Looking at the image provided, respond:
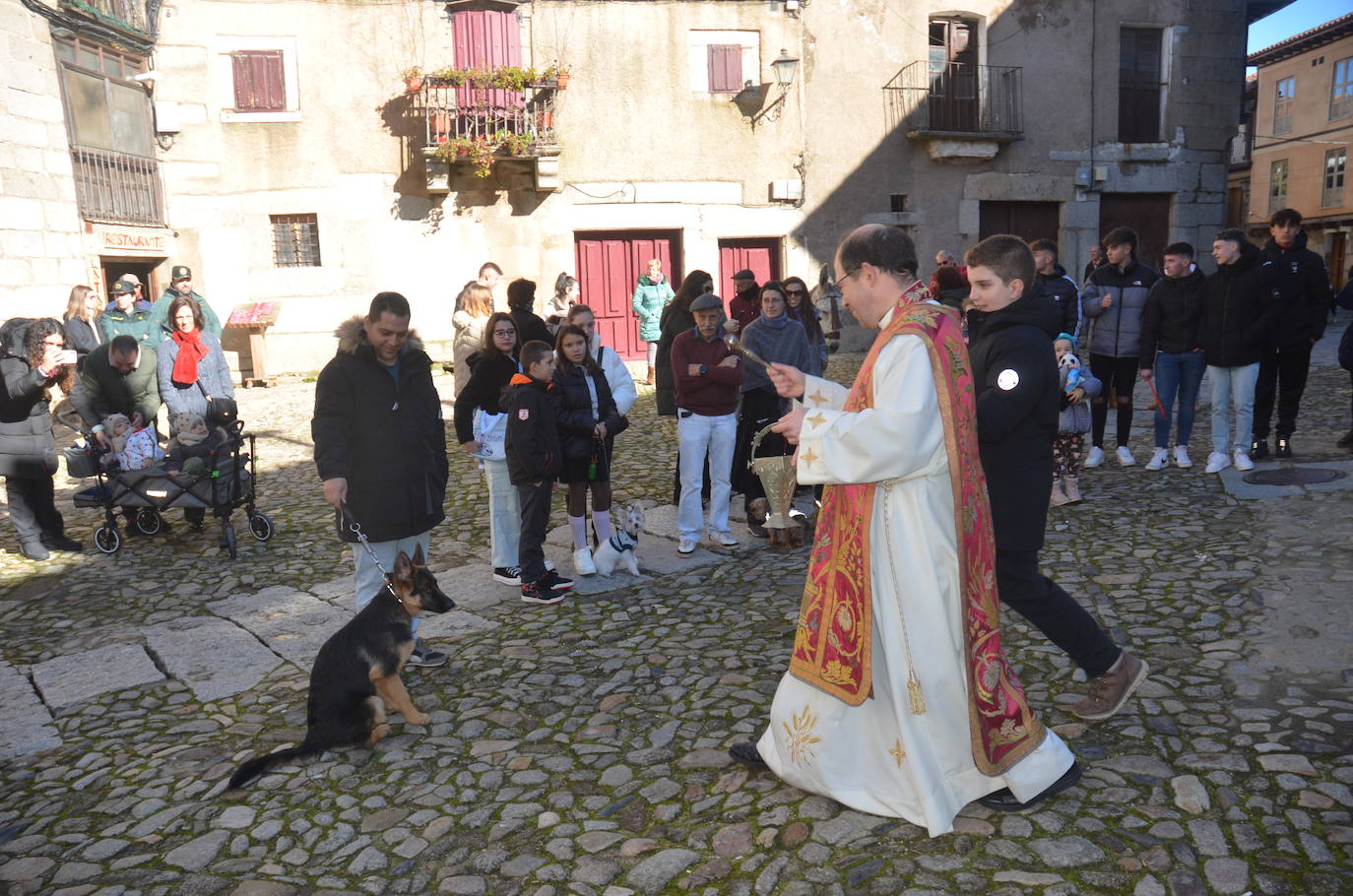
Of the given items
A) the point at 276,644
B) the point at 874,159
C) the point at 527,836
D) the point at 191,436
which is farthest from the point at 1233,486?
the point at 874,159

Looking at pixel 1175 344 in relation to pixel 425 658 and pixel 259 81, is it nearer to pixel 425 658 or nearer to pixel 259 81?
pixel 425 658

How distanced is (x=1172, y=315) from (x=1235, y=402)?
856 millimetres

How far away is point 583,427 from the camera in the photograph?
6.12 m

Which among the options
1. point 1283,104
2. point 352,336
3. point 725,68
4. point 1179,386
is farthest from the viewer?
point 1283,104

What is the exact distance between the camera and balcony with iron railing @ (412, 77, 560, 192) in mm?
16266

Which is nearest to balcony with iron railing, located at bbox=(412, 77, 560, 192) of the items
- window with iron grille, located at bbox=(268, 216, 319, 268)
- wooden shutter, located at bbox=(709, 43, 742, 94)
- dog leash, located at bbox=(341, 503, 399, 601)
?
window with iron grille, located at bbox=(268, 216, 319, 268)

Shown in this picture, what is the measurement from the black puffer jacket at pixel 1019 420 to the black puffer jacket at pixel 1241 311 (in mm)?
4946

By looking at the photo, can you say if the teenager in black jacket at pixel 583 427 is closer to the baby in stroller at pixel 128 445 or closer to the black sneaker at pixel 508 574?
the black sneaker at pixel 508 574

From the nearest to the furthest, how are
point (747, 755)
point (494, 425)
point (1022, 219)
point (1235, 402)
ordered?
point (747, 755)
point (494, 425)
point (1235, 402)
point (1022, 219)

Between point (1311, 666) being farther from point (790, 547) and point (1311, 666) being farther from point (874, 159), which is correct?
point (874, 159)

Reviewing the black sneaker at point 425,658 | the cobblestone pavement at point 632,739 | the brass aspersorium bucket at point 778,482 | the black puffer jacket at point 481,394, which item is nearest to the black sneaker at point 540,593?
the cobblestone pavement at point 632,739

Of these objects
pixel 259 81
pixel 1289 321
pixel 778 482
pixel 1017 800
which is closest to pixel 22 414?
pixel 778 482

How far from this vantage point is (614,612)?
5789 mm

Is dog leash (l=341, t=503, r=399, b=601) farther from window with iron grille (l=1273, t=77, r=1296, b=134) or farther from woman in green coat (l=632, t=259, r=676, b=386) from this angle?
window with iron grille (l=1273, t=77, r=1296, b=134)
